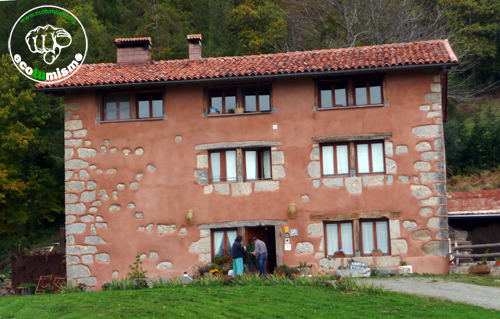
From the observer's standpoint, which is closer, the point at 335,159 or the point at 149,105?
the point at 335,159

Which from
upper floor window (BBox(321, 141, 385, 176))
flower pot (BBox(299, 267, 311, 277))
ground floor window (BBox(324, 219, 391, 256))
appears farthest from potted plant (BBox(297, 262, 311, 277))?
upper floor window (BBox(321, 141, 385, 176))

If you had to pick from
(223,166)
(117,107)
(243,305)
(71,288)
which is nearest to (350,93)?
(223,166)

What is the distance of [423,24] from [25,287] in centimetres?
3215

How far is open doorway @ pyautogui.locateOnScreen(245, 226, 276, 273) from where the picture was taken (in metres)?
20.9

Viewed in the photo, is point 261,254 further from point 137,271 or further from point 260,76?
point 260,76

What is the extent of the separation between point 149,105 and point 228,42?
22.8 meters

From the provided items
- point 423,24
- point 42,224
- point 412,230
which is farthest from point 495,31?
point 42,224

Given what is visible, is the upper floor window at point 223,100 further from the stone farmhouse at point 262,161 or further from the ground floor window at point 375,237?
the ground floor window at point 375,237

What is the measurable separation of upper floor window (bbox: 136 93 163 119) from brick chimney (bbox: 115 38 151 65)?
1791 millimetres

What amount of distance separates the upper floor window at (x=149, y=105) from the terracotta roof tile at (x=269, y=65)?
802 millimetres

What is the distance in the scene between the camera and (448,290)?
16.4 meters

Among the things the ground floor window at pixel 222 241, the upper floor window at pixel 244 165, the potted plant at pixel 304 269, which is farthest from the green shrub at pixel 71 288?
the potted plant at pixel 304 269

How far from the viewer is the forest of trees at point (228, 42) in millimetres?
36125

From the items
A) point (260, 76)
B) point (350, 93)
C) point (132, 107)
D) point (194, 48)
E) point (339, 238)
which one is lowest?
point (339, 238)
